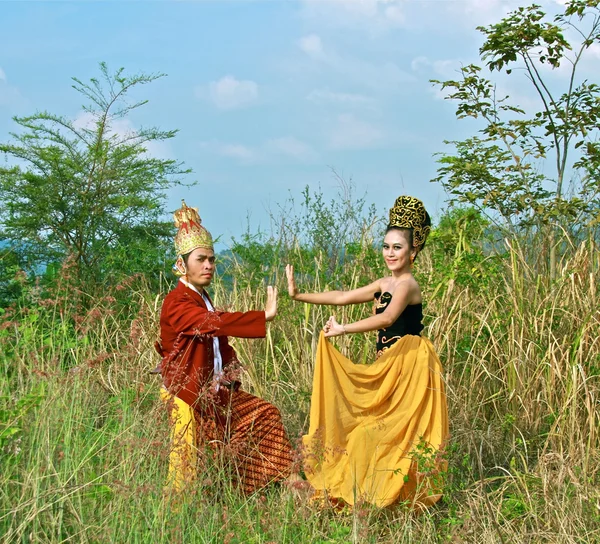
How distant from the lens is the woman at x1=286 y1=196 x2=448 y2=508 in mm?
3984

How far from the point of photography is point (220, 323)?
4133 mm

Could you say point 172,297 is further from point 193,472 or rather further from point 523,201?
point 523,201

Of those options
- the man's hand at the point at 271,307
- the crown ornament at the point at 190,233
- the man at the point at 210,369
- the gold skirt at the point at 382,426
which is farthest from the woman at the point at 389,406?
the crown ornament at the point at 190,233

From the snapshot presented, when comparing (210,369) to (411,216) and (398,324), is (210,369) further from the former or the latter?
(411,216)

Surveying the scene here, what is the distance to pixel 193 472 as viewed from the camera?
3.87m

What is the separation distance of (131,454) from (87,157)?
5.64m

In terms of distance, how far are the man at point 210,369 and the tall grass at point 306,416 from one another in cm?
16

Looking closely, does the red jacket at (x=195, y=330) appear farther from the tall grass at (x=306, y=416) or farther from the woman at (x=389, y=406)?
the woman at (x=389, y=406)

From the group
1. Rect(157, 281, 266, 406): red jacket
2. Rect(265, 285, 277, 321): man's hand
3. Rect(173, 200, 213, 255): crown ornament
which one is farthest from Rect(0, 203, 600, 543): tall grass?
Rect(265, 285, 277, 321): man's hand

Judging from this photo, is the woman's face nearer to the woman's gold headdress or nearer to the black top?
the woman's gold headdress

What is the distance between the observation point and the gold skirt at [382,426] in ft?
13.0

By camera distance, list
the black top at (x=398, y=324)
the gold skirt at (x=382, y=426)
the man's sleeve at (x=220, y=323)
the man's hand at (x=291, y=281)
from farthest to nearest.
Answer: the man's hand at (x=291, y=281), the black top at (x=398, y=324), the man's sleeve at (x=220, y=323), the gold skirt at (x=382, y=426)

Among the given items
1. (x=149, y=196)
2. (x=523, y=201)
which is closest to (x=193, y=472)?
(x=523, y=201)

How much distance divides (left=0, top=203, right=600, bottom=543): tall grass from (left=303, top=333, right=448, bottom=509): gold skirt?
0.14m
